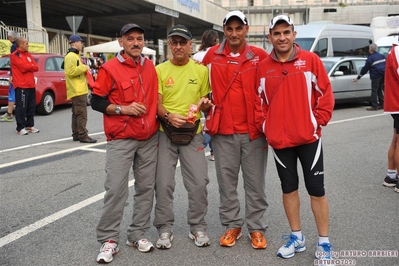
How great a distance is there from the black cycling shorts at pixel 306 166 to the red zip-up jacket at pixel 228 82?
1.02 feet

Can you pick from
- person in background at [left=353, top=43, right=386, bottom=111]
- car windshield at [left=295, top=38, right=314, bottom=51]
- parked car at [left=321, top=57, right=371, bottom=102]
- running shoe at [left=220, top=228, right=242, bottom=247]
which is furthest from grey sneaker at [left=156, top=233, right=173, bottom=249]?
car windshield at [left=295, top=38, right=314, bottom=51]

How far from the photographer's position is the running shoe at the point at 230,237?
3502 mm

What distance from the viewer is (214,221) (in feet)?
13.4

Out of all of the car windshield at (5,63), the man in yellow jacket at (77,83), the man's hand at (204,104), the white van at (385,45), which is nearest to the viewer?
the man's hand at (204,104)

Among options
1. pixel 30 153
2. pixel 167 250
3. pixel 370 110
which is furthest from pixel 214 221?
pixel 370 110

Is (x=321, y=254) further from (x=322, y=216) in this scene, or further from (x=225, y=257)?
(x=225, y=257)

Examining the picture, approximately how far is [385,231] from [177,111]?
2224mm

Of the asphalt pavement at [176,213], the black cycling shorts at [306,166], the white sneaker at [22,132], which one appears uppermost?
the black cycling shorts at [306,166]

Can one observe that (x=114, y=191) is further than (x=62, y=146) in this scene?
No

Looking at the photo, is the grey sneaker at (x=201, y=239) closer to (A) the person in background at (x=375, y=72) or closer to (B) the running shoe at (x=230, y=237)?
(B) the running shoe at (x=230, y=237)

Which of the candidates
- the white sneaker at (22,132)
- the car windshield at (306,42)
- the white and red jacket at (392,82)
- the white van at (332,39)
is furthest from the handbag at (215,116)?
the car windshield at (306,42)

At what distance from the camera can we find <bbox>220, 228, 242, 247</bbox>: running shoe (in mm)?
3502

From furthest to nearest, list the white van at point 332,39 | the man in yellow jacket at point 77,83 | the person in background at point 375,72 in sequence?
the white van at point 332,39 → the person in background at point 375,72 → the man in yellow jacket at point 77,83

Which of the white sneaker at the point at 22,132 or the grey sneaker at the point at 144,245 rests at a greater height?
the white sneaker at the point at 22,132
